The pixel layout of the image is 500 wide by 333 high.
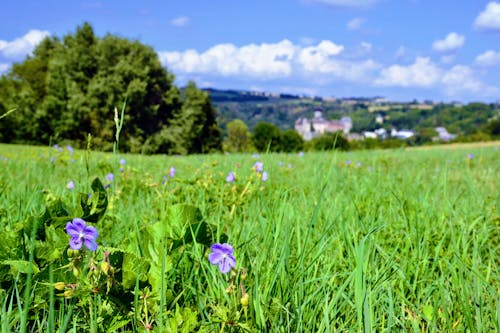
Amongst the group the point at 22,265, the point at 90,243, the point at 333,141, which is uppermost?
the point at 333,141

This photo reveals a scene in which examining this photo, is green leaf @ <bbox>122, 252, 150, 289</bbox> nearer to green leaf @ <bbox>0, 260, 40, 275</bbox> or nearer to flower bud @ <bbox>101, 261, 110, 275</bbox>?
flower bud @ <bbox>101, 261, 110, 275</bbox>

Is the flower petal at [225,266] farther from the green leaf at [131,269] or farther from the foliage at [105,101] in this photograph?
the foliage at [105,101]

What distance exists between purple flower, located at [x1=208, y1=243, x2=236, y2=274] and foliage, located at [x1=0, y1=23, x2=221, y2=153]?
31.7 metres

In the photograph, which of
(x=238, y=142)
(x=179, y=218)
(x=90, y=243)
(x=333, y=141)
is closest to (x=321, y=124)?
(x=333, y=141)

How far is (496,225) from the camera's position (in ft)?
8.54

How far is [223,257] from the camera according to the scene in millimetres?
1151

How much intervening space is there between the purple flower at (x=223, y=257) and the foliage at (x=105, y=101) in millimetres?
31700

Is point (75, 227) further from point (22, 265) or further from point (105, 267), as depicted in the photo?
point (22, 265)

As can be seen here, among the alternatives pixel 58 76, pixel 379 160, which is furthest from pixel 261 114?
pixel 379 160

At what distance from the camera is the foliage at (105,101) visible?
110 feet

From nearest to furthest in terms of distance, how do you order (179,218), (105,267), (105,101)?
(105,267) < (179,218) < (105,101)

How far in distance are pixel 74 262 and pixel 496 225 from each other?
241 centimetres

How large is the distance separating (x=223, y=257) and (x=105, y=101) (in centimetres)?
3498

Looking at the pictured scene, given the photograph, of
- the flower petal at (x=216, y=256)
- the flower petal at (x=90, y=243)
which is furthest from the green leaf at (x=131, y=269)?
the flower petal at (x=216, y=256)
